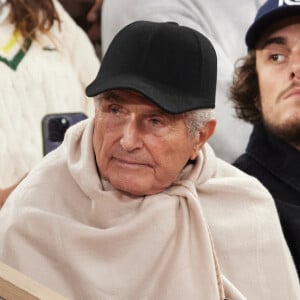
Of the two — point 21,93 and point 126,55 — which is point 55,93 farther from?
point 126,55

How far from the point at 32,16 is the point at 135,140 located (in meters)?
1.08

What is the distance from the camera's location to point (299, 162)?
5.91 ft

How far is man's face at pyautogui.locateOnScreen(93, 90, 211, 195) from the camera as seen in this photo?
1325 millimetres

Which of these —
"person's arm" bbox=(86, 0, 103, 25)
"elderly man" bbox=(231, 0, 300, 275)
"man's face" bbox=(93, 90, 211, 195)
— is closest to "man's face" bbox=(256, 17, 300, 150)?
"elderly man" bbox=(231, 0, 300, 275)

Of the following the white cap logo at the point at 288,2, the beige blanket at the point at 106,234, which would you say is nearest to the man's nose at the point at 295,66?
the white cap logo at the point at 288,2

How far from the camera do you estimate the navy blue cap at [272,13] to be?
1.74m

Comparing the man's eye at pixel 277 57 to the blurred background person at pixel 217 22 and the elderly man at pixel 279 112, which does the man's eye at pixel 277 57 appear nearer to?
the elderly man at pixel 279 112

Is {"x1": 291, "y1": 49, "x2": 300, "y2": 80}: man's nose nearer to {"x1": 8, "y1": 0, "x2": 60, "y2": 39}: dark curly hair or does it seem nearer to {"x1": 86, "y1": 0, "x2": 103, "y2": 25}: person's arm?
{"x1": 8, "y1": 0, "x2": 60, "y2": 39}: dark curly hair

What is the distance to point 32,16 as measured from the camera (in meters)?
2.29

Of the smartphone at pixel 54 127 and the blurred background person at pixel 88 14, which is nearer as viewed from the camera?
the smartphone at pixel 54 127

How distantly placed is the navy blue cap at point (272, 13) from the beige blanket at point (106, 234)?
429 millimetres

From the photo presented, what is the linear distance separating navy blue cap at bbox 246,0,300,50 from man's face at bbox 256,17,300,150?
0.02m

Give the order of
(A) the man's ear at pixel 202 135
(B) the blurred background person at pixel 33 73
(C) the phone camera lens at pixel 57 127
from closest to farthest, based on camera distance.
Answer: (A) the man's ear at pixel 202 135, (C) the phone camera lens at pixel 57 127, (B) the blurred background person at pixel 33 73

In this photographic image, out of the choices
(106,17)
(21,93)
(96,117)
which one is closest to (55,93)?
(21,93)
